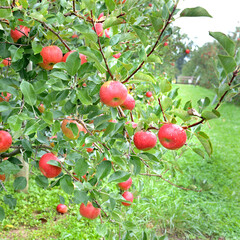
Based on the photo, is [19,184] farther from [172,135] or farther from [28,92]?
[172,135]

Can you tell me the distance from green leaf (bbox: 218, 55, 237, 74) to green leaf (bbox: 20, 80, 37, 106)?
651 millimetres

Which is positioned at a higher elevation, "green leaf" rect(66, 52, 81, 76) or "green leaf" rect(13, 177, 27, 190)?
"green leaf" rect(66, 52, 81, 76)

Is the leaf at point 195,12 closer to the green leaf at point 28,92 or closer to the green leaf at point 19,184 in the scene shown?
the green leaf at point 28,92

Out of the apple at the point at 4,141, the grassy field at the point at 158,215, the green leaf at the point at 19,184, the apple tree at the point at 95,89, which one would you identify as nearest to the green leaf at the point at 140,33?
the apple tree at the point at 95,89

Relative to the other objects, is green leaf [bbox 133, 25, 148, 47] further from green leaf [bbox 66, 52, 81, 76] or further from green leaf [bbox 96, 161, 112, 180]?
green leaf [bbox 96, 161, 112, 180]

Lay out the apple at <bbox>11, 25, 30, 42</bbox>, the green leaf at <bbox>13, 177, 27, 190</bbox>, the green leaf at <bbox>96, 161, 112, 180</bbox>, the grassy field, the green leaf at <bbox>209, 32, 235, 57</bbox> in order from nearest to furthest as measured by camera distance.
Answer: the green leaf at <bbox>209, 32, 235, 57</bbox>, the green leaf at <bbox>96, 161, 112, 180</bbox>, the apple at <bbox>11, 25, 30, 42</bbox>, the green leaf at <bbox>13, 177, 27, 190</bbox>, the grassy field

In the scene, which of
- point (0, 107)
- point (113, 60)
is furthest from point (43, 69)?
point (113, 60)

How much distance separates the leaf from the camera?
756 mm

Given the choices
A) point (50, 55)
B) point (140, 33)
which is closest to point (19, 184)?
point (50, 55)

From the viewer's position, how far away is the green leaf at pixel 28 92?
36.4 inches

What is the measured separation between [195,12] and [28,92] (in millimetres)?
638

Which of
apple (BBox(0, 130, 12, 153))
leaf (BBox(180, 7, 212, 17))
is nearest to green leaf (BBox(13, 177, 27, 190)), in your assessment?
apple (BBox(0, 130, 12, 153))

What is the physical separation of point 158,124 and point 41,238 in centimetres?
205

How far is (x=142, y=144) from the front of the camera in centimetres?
103
